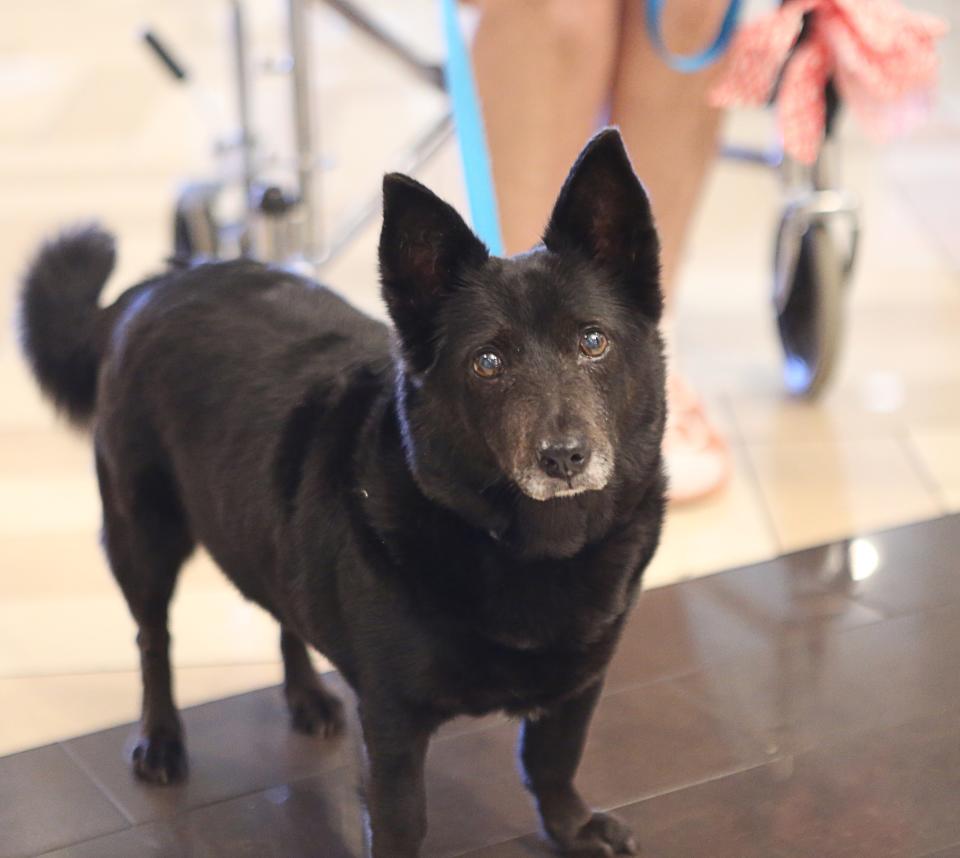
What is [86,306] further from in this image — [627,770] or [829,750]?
[829,750]

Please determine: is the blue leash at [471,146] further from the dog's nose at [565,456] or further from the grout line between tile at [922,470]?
the grout line between tile at [922,470]

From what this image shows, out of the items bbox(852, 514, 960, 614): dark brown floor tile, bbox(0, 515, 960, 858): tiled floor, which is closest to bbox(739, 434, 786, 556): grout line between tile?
bbox(852, 514, 960, 614): dark brown floor tile

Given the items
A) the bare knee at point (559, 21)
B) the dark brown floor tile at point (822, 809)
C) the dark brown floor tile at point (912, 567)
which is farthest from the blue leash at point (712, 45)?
the dark brown floor tile at point (822, 809)

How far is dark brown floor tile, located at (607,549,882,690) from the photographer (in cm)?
191

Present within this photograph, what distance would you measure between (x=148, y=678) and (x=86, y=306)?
0.47 meters

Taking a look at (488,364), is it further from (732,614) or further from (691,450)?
(691,450)

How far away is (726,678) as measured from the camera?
1.86 meters

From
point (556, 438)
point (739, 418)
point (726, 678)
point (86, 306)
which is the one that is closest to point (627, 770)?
point (726, 678)

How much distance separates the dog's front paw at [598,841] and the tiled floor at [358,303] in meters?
0.63

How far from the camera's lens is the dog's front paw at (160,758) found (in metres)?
1.70

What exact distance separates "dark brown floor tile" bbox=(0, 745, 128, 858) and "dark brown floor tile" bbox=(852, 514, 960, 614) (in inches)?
44.3

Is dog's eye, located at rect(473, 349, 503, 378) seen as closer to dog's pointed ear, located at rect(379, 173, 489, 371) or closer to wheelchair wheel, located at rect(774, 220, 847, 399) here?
dog's pointed ear, located at rect(379, 173, 489, 371)

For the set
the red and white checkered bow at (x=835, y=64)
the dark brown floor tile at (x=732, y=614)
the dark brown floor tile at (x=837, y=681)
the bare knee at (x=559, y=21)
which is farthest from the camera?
the red and white checkered bow at (x=835, y=64)

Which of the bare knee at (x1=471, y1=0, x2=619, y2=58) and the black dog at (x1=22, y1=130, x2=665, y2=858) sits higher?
the bare knee at (x1=471, y1=0, x2=619, y2=58)
